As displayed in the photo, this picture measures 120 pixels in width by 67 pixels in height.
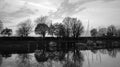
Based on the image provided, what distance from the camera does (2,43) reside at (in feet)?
169

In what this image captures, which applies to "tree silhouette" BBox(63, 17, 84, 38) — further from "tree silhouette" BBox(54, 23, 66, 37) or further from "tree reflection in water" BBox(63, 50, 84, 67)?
"tree reflection in water" BBox(63, 50, 84, 67)

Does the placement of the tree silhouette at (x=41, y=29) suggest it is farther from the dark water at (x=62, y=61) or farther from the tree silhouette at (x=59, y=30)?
the dark water at (x=62, y=61)

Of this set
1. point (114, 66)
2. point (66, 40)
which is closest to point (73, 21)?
point (66, 40)

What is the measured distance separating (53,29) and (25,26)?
54.5ft

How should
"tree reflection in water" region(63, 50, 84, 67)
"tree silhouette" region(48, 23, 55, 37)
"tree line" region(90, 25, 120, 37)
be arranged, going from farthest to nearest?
"tree line" region(90, 25, 120, 37)
"tree silhouette" region(48, 23, 55, 37)
"tree reflection in water" region(63, 50, 84, 67)

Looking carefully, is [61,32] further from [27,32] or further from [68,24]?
[27,32]

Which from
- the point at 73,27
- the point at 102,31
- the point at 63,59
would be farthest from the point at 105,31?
the point at 63,59

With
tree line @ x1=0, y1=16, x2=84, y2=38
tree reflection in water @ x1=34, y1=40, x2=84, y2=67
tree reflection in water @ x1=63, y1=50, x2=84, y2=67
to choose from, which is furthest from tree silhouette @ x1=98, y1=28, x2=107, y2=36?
tree reflection in water @ x1=63, y1=50, x2=84, y2=67

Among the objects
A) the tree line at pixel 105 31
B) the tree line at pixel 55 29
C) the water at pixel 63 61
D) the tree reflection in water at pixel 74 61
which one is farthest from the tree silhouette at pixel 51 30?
the tree reflection in water at pixel 74 61

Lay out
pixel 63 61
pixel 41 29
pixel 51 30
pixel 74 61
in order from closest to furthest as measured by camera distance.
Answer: pixel 74 61 → pixel 63 61 → pixel 41 29 → pixel 51 30

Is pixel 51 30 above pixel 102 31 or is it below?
above

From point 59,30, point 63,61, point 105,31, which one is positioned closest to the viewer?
point 63,61

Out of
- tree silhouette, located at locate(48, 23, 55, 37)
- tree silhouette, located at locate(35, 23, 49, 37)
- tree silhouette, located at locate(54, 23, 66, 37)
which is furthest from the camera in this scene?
tree silhouette, located at locate(48, 23, 55, 37)

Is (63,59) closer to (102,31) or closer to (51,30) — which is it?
(51,30)
